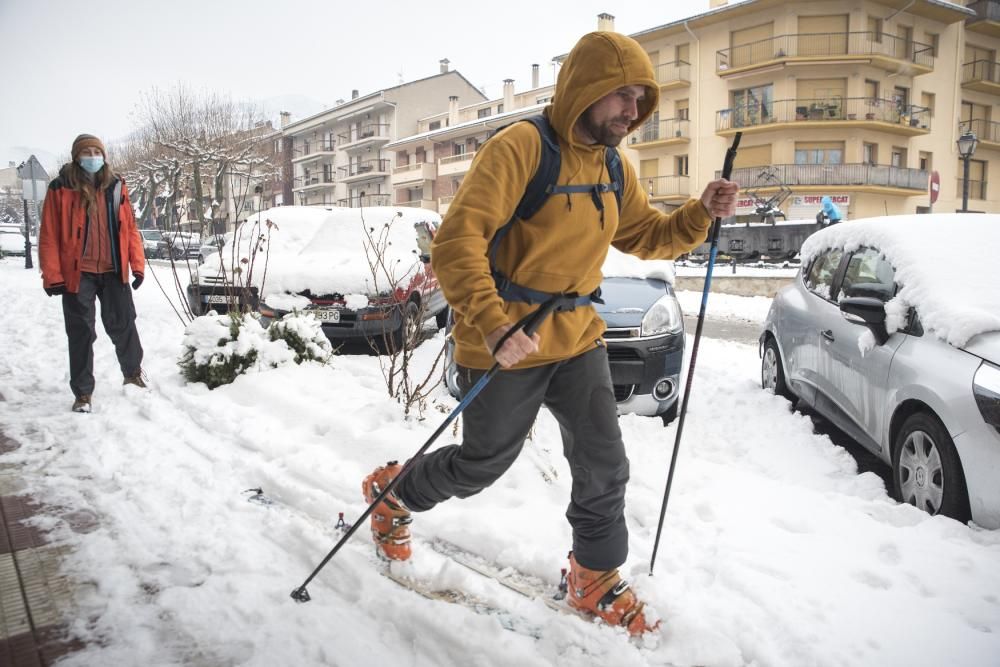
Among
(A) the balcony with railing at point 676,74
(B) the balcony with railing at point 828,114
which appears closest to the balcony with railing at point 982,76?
(B) the balcony with railing at point 828,114

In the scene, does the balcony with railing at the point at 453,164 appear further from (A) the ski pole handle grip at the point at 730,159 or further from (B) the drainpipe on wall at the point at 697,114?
(A) the ski pole handle grip at the point at 730,159

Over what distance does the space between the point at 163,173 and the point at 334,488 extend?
36.5m

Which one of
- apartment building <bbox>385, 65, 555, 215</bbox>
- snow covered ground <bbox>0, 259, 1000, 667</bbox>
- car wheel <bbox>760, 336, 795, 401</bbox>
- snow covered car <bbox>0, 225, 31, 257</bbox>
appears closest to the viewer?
snow covered ground <bbox>0, 259, 1000, 667</bbox>

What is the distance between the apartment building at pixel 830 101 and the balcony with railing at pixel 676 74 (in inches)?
2.6

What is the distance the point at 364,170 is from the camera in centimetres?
5319

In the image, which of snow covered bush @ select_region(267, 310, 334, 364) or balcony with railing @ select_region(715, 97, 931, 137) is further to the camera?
balcony with railing @ select_region(715, 97, 931, 137)

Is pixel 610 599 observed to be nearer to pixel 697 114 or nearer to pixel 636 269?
pixel 636 269

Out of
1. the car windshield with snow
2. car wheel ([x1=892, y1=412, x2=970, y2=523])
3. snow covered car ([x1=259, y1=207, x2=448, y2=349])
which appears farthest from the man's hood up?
snow covered car ([x1=259, y1=207, x2=448, y2=349])

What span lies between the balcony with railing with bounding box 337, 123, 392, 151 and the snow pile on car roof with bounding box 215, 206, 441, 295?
43564mm

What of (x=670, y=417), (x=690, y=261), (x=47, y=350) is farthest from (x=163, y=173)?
(x=670, y=417)

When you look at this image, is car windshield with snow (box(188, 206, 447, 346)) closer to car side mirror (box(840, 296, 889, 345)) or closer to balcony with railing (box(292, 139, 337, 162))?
car side mirror (box(840, 296, 889, 345))

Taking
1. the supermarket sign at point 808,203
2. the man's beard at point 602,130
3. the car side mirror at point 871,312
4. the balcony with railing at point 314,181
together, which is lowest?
the car side mirror at point 871,312

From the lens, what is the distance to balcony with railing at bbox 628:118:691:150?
114ft

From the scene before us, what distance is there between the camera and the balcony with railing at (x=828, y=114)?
31.3 metres
